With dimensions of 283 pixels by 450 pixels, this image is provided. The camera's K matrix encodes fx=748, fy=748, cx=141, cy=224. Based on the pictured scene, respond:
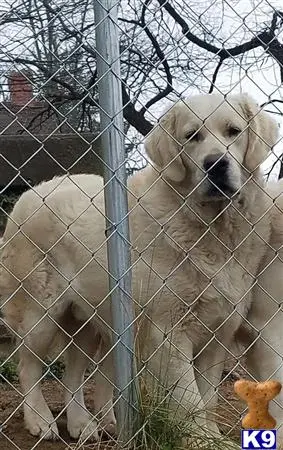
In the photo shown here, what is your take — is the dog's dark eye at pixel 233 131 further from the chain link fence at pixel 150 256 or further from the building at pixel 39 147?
the building at pixel 39 147

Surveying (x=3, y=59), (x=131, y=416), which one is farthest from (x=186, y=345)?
(x=3, y=59)

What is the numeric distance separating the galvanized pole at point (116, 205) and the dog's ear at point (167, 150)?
0.80 meters

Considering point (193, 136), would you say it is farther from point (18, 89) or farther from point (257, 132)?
point (18, 89)

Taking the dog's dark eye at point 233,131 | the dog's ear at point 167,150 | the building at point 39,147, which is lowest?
the building at point 39,147

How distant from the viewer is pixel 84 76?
4.20m

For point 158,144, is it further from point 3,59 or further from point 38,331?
point 38,331

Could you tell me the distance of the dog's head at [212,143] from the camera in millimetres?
3107

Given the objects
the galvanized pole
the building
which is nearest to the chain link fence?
the galvanized pole

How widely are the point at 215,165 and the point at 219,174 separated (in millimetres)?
52

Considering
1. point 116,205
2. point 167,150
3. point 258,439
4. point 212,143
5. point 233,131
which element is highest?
point 233,131

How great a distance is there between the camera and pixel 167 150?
3307 mm

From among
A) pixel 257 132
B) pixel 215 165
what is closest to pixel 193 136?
pixel 215 165

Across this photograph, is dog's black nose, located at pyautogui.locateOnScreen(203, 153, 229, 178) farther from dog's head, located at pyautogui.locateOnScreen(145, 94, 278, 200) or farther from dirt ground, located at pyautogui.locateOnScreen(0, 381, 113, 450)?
dirt ground, located at pyautogui.locateOnScreen(0, 381, 113, 450)

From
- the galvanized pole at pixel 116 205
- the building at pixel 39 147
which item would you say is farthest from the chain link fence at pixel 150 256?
the building at pixel 39 147
